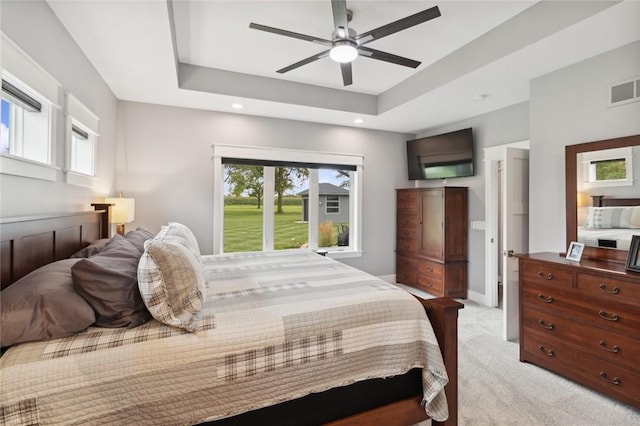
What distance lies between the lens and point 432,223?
4.30 metres

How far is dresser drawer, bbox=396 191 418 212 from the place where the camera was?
182 inches

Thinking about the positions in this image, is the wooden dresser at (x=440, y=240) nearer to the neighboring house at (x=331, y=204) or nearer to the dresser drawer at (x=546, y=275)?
Result: the neighboring house at (x=331, y=204)

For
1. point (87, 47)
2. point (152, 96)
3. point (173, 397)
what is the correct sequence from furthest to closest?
point (152, 96), point (87, 47), point (173, 397)

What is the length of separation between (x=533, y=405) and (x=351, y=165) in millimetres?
3575

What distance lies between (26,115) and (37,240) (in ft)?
2.59

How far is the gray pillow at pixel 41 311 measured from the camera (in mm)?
1074

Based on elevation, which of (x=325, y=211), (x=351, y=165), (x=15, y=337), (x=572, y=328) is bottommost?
(x=572, y=328)

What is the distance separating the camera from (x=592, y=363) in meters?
2.04

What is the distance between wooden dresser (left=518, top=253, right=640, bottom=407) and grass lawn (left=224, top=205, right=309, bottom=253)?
2.95 meters

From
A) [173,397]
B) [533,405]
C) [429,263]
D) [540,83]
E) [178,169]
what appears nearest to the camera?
[173,397]

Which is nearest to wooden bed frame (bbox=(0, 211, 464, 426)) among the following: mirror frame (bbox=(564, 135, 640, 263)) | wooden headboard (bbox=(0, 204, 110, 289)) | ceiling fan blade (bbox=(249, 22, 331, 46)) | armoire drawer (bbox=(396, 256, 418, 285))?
wooden headboard (bbox=(0, 204, 110, 289))

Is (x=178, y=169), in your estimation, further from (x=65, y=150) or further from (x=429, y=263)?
(x=429, y=263)

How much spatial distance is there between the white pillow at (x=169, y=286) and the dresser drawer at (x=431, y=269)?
3.58 meters

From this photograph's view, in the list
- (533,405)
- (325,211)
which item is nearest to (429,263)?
(325,211)
